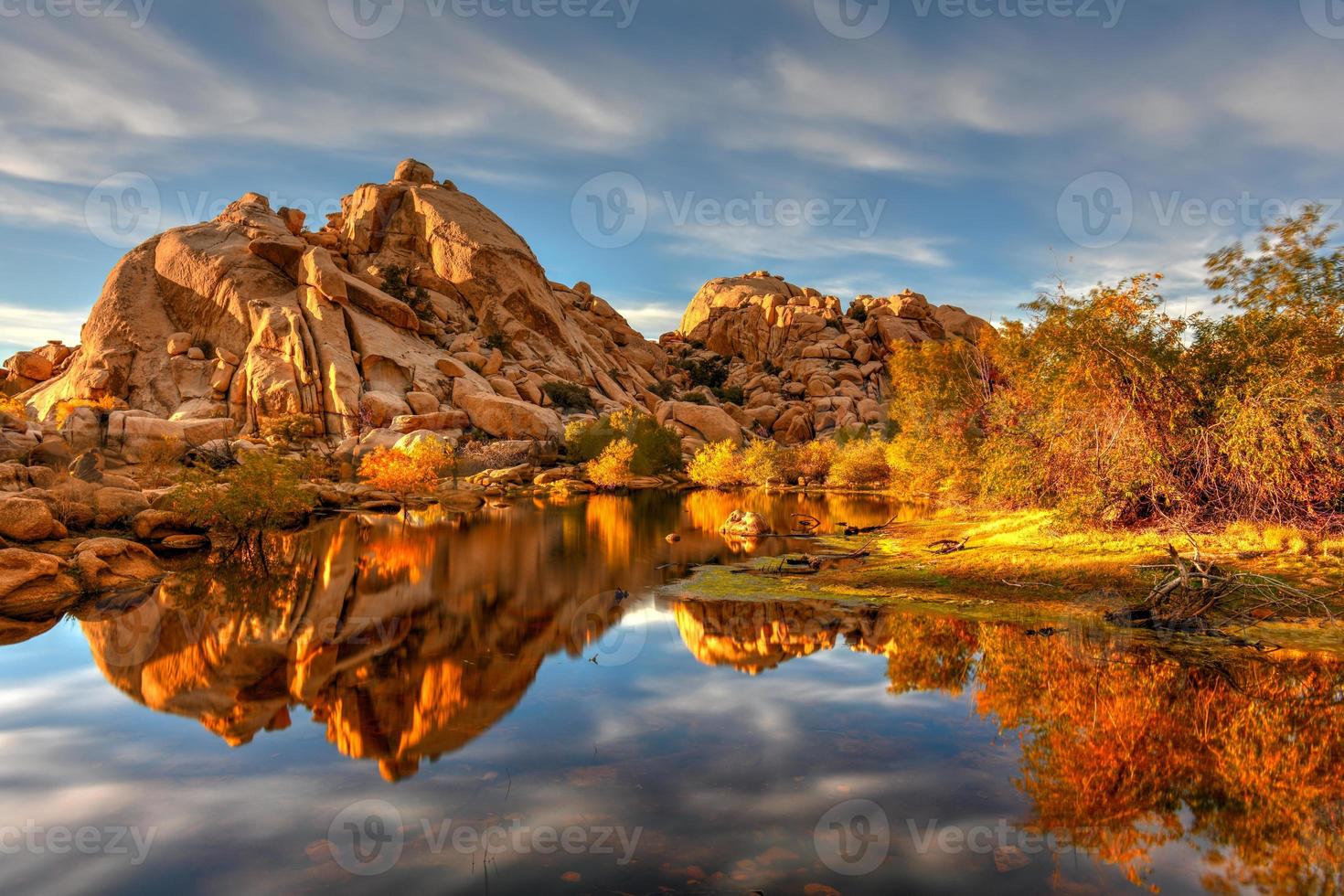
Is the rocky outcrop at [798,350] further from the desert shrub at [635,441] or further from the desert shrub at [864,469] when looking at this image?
the desert shrub at [864,469]

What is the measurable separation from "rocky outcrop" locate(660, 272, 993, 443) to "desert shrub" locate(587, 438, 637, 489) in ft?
77.4

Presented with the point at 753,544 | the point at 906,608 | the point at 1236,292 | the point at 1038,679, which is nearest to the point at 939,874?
the point at 1038,679

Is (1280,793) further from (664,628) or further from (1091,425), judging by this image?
(1091,425)

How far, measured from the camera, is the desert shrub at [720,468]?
64.5 meters

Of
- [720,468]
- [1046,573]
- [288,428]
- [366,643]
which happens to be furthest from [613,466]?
[1046,573]

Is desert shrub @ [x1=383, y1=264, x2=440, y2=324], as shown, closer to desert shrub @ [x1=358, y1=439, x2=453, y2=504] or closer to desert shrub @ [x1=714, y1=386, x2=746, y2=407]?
desert shrub @ [x1=358, y1=439, x2=453, y2=504]

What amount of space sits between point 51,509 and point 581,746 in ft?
73.3

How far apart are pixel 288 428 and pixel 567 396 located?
31.4m

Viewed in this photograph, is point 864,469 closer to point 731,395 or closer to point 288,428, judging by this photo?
point 731,395

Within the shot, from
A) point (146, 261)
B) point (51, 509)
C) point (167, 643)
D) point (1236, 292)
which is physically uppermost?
point (146, 261)

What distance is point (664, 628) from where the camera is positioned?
1592cm

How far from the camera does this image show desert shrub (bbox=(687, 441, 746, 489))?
212 feet

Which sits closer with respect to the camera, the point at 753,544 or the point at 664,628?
the point at 664,628

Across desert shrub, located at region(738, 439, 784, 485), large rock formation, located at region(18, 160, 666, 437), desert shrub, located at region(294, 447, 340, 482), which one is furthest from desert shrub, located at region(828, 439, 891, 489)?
desert shrub, located at region(294, 447, 340, 482)
